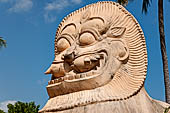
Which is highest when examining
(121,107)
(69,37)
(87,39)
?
(69,37)

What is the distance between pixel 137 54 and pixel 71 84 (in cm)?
143

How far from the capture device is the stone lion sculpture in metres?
5.07

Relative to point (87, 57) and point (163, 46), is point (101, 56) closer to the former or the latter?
point (87, 57)

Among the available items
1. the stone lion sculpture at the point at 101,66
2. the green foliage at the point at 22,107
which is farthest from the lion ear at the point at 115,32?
the green foliage at the point at 22,107

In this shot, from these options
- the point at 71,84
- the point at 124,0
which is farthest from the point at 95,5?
the point at 124,0

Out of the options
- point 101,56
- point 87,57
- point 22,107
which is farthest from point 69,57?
point 22,107

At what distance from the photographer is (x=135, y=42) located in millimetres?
5785

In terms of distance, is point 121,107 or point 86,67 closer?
point 121,107

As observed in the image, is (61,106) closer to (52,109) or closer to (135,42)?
(52,109)

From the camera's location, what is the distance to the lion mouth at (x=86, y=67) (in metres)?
5.40

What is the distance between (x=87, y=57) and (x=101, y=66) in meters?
0.33

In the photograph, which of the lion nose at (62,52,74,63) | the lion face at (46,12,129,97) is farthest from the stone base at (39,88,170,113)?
the lion nose at (62,52,74,63)

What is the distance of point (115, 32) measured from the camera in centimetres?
575

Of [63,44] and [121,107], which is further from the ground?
[63,44]
